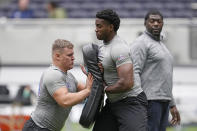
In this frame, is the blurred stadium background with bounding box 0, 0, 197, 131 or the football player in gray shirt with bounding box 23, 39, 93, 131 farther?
the blurred stadium background with bounding box 0, 0, 197, 131

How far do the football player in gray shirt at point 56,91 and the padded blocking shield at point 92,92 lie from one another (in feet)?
0.18

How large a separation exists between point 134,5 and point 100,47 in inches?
384

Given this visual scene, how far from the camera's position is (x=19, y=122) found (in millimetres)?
10570

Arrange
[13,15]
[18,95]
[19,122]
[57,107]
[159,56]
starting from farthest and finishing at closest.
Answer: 1. [13,15]
2. [18,95]
3. [19,122]
4. [159,56]
5. [57,107]

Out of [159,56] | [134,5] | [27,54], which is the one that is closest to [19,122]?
[27,54]

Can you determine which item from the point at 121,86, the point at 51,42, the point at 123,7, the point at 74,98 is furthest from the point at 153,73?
the point at 123,7

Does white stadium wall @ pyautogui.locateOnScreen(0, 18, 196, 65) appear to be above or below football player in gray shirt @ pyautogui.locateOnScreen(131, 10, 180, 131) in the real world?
below

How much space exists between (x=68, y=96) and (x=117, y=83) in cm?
46

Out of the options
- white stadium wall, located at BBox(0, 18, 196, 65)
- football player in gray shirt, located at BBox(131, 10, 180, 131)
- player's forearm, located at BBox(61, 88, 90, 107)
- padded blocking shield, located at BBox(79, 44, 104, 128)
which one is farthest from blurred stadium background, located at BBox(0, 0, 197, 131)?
player's forearm, located at BBox(61, 88, 90, 107)

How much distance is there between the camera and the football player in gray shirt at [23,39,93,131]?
5859 mm

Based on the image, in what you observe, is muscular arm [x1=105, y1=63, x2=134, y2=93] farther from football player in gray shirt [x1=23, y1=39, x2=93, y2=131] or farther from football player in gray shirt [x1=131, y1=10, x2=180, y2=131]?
football player in gray shirt [x1=131, y1=10, x2=180, y2=131]

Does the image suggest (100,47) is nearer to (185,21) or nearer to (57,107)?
(57,107)

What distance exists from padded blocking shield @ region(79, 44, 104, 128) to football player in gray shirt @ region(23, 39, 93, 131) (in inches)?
2.2

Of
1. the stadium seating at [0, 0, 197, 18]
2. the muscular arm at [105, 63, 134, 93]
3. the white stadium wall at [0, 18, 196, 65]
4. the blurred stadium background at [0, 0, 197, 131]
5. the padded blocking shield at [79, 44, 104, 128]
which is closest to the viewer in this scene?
the muscular arm at [105, 63, 134, 93]
